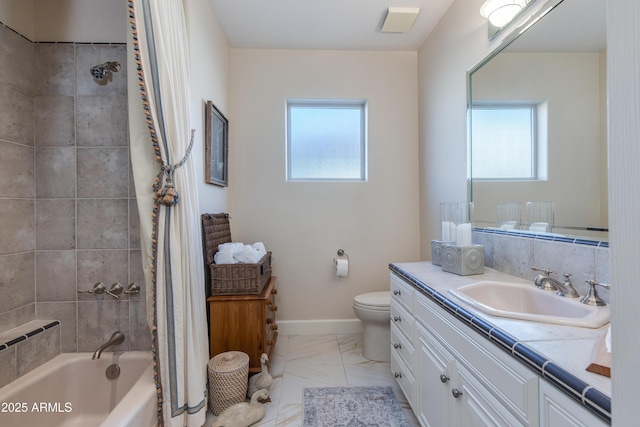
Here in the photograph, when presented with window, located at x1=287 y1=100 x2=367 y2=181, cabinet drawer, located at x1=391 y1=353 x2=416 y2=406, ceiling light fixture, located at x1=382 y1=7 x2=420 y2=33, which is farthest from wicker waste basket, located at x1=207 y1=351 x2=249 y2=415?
ceiling light fixture, located at x1=382 y1=7 x2=420 y2=33

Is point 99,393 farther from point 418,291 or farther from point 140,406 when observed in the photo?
point 418,291

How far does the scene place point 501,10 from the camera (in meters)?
1.50

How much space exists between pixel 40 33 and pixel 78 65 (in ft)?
0.80

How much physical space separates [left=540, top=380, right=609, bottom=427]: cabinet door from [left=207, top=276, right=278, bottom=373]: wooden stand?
1446mm

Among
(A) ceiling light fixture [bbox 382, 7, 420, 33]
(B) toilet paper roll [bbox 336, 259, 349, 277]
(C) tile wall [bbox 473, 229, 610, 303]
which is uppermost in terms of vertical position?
(A) ceiling light fixture [bbox 382, 7, 420, 33]

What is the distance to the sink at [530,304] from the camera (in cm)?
85

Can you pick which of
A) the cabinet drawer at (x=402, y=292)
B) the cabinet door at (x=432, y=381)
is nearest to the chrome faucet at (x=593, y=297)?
the cabinet door at (x=432, y=381)

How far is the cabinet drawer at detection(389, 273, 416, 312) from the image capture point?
Answer: 1491mm

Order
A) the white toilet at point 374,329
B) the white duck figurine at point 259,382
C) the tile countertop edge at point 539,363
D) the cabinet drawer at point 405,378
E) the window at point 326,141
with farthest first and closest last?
1. the window at point 326,141
2. the white toilet at point 374,329
3. the white duck figurine at point 259,382
4. the cabinet drawer at point 405,378
5. the tile countertop edge at point 539,363

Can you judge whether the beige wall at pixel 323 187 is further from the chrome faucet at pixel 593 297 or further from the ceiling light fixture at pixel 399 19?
the chrome faucet at pixel 593 297

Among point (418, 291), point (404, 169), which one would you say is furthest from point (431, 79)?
point (418, 291)

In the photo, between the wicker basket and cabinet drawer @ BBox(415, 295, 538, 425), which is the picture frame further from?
cabinet drawer @ BBox(415, 295, 538, 425)

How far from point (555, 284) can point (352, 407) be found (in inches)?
48.9

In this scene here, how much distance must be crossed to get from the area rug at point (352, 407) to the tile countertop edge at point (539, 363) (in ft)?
2.97
